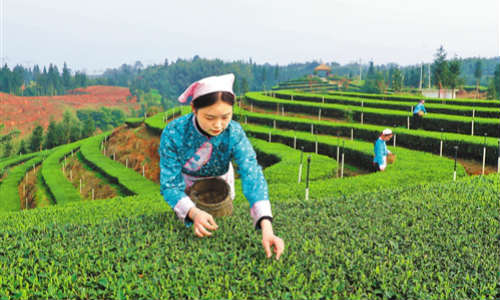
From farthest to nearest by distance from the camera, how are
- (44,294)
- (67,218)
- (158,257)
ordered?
(67,218) → (158,257) → (44,294)

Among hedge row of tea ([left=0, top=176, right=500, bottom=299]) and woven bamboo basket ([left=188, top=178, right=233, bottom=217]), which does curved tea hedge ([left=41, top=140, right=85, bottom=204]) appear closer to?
hedge row of tea ([left=0, top=176, right=500, bottom=299])

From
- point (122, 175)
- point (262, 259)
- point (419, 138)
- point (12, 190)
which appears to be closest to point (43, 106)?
point (12, 190)

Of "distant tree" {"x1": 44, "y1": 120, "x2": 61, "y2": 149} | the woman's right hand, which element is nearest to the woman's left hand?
the woman's right hand

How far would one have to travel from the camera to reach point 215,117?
3.07 metres

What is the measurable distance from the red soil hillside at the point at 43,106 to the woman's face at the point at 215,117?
7946cm

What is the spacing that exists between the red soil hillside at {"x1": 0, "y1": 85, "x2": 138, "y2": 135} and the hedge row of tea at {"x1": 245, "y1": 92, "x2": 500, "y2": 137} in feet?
197

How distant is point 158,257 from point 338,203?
8.63 feet

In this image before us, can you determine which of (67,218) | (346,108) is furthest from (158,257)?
(346,108)

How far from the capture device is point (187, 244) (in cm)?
332

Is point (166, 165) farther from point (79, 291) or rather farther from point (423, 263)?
point (423, 263)

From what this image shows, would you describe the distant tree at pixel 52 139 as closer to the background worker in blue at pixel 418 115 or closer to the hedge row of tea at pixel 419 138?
the hedge row of tea at pixel 419 138

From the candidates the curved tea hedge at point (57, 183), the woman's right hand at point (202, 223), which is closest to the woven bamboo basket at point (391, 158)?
the woman's right hand at point (202, 223)

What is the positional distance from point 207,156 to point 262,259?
0.96 metres

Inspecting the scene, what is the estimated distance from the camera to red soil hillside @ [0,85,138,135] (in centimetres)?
8062
